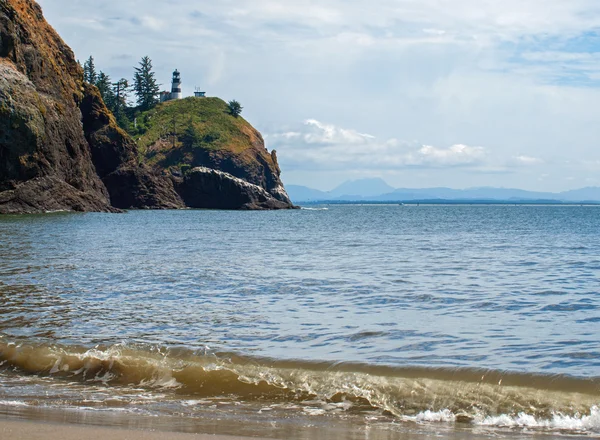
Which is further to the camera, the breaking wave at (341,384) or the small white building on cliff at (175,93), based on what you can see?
the small white building on cliff at (175,93)

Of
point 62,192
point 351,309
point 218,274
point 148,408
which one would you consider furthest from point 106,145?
point 148,408

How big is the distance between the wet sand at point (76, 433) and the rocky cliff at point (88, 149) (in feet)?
178

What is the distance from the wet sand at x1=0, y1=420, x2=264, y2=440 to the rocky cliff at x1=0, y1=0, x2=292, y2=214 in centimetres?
5440

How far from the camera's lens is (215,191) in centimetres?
10694

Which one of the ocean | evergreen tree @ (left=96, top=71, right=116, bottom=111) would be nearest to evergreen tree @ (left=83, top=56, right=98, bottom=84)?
evergreen tree @ (left=96, top=71, right=116, bottom=111)

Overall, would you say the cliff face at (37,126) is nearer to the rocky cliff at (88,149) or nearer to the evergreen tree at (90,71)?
the rocky cliff at (88,149)

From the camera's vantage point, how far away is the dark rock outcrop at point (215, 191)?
4146 inches

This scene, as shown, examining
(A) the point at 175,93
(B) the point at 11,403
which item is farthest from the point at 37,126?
(A) the point at 175,93

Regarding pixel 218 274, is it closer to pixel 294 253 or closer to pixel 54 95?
pixel 294 253

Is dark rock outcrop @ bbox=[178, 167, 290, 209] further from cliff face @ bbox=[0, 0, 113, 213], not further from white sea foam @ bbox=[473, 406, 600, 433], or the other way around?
white sea foam @ bbox=[473, 406, 600, 433]

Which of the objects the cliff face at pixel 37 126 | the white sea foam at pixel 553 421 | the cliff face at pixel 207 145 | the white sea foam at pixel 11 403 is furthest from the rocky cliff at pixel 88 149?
the white sea foam at pixel 553 421

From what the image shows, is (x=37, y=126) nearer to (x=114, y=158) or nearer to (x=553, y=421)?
(x=114, y=158)

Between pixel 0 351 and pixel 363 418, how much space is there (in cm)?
597

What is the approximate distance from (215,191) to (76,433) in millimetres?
101431
